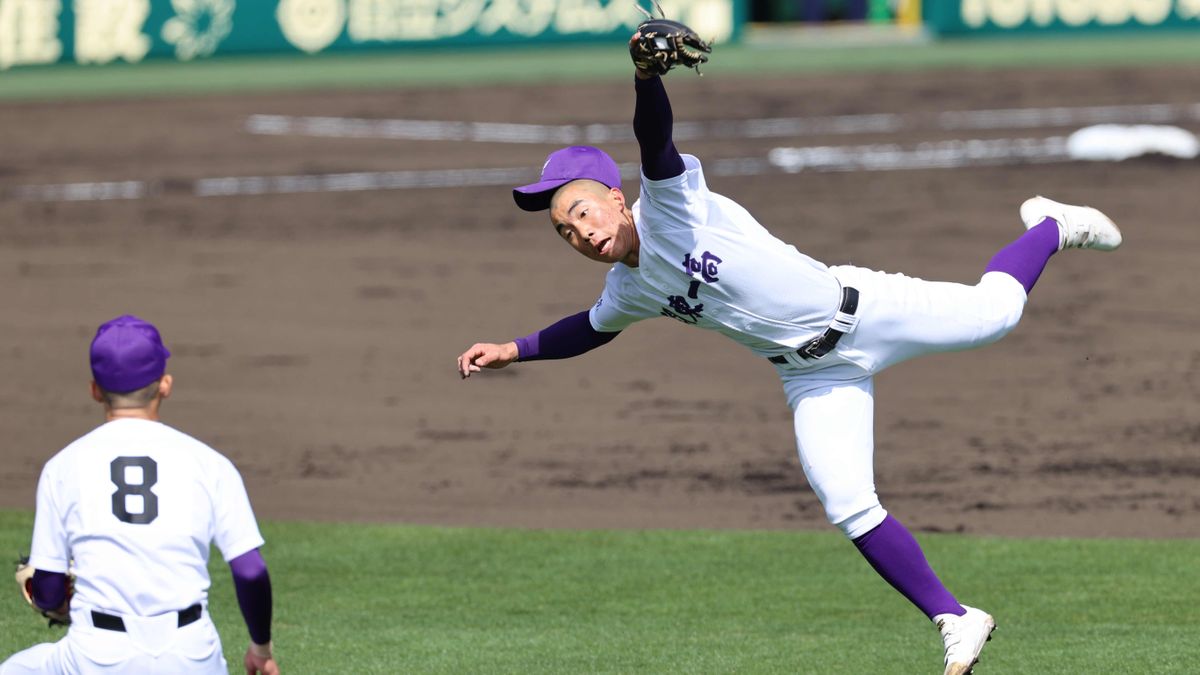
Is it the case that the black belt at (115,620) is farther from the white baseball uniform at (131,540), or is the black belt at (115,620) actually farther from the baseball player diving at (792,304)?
the baseball player diving at (792,304)

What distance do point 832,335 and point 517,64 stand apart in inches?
677

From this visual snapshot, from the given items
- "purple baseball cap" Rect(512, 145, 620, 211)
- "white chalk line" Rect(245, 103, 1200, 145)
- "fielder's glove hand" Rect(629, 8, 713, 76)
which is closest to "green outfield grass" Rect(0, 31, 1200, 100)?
"white chalk line" Rect(245, 103, 1200, 145)

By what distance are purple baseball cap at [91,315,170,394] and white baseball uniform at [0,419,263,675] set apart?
3.8 inches

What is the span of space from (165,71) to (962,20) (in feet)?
33.2

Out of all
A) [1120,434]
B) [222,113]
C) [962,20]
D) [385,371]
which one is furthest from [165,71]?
[1120,434]

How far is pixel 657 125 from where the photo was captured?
15.6ft

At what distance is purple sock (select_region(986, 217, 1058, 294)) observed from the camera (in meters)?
5.70

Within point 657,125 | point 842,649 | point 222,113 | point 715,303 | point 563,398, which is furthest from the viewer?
point 222,113

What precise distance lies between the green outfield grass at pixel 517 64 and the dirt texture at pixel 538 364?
283 centimetres

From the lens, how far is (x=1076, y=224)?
19.6 feet

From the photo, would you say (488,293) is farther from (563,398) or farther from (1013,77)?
(1013,77)

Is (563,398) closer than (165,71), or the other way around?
(563,398)

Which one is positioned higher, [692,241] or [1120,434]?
[692,241]

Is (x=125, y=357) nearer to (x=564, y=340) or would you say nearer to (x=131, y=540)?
(x=131, y=540)
